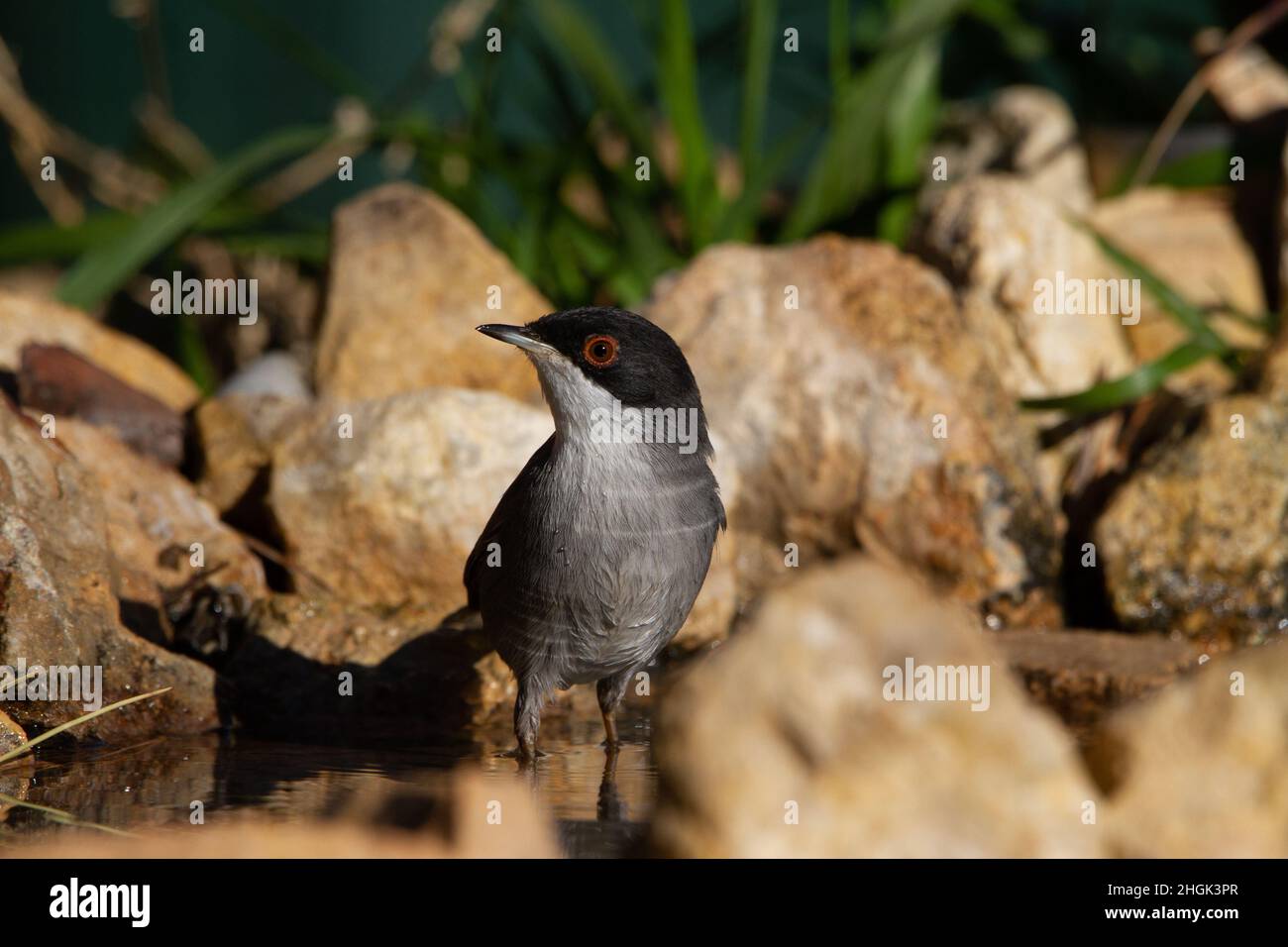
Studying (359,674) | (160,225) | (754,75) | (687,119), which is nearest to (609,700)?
(359,674)

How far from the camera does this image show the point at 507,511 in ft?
14.3

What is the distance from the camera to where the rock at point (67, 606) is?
4328 mm

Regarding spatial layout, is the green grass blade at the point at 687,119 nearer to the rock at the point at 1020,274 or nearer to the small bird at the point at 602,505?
the rock at the point at 1020,274

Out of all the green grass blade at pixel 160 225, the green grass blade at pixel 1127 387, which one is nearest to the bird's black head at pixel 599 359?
the green grass blade at pixel 1127 387

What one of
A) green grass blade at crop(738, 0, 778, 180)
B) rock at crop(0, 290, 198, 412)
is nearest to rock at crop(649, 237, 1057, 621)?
green grass blade at crop(738, 0, 778, 180)

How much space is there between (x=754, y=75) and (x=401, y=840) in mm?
6266

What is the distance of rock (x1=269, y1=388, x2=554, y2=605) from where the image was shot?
5.46 m

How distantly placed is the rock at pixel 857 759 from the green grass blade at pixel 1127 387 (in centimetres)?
468

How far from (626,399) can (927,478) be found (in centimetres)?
247

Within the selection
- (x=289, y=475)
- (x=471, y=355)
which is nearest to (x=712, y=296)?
(x=471, y=355)

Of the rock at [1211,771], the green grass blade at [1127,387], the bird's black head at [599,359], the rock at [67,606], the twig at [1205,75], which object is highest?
the twig at [1205,75]

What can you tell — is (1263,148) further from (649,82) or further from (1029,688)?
(1029,688)

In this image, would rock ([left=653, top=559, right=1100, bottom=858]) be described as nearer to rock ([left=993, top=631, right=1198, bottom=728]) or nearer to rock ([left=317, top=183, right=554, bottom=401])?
rock ([left=993, top=631, right=1198, bottom=728])

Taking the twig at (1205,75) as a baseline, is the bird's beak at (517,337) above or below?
below
